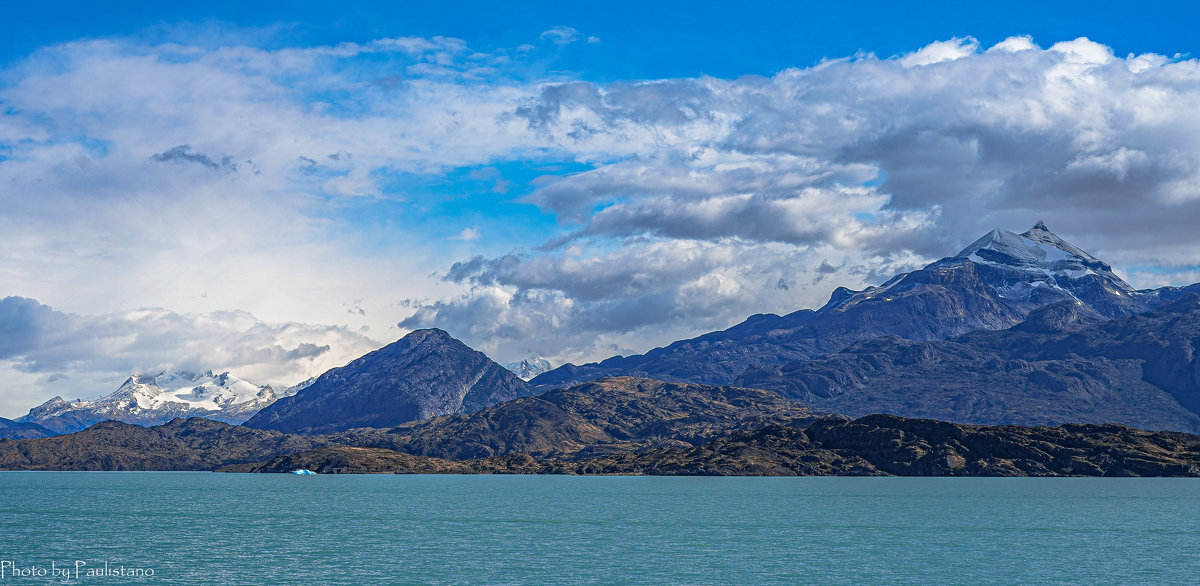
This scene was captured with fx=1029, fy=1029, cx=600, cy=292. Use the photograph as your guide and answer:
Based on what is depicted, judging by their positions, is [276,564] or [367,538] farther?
[367,538]

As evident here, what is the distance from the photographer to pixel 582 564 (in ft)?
461

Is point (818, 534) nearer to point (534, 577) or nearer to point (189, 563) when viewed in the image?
point (534, 577)

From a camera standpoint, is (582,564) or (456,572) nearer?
(456,572)

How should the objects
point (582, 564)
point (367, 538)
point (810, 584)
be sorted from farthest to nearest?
point (367, 538) → point (582, 564) → point (810, 584)

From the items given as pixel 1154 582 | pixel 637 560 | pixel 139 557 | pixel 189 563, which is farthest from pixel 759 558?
pixel 139 557

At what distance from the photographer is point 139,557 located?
472 ft

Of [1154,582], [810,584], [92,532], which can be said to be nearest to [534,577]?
[810,584]

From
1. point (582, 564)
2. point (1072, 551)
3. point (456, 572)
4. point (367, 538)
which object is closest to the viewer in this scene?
point (456, 572)

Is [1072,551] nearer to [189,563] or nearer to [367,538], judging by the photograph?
[367,538]

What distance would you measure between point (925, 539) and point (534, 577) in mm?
83871

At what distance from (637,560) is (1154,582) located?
6499 cm

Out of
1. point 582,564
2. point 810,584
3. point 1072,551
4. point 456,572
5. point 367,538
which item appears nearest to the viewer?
point 810,584

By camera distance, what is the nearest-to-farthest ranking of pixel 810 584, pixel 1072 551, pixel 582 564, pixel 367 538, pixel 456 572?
pixel 810 584 → pixel 456 572 → pixel 582 564 → pixel 1072 551 → pixel 367 538

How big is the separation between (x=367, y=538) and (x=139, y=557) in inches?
1678
